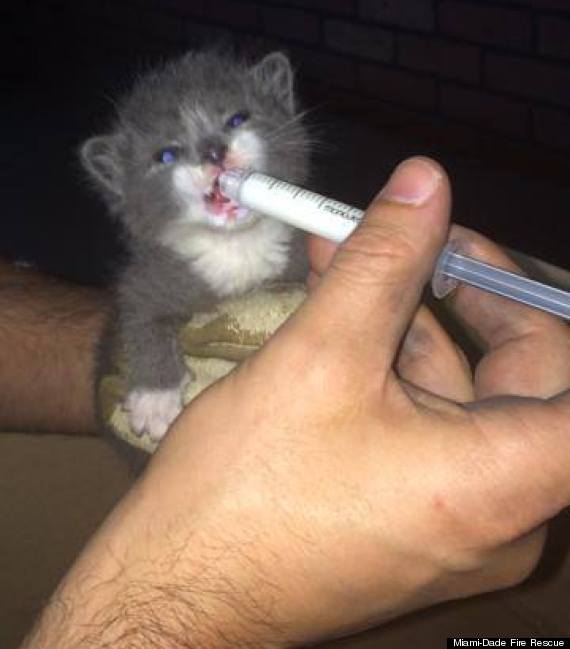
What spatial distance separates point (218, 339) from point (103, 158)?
1.49 feet

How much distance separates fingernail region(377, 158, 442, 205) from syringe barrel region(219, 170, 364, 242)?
0.13 metres

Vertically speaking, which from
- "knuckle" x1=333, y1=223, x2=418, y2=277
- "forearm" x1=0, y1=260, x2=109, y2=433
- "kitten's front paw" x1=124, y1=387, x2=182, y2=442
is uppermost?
"knuckle" x1=333, y1=223, x2=418, y2=277

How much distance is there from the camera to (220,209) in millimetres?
1540

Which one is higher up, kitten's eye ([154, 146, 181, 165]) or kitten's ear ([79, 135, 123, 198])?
kitten's eye ([154, 146, 181, 165])

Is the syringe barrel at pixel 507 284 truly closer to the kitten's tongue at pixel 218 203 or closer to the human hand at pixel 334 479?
the human hand at pixel 334 479

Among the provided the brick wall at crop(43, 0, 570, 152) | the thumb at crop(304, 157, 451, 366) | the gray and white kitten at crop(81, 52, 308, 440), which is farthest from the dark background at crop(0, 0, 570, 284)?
the thumb at crop(304, 157, 451, 366)

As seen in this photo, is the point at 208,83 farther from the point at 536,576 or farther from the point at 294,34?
the point at 294,34

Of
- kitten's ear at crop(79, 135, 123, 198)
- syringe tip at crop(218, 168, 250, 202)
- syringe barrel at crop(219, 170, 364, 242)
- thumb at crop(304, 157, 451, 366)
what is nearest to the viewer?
thumb at crop(304, 157, 451, 366)

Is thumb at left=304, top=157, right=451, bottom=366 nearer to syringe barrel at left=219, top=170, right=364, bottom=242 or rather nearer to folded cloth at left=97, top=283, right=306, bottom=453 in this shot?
syringe barrel at left=219, top=170, right=364, bottom=242

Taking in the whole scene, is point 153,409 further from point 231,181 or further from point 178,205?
point 231,181

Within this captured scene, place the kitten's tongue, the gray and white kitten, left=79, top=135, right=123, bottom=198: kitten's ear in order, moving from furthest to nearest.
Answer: left=79, top=135, right=123, bottom=198: kitten's ear < the gray and white kitten < the kitten's tongue

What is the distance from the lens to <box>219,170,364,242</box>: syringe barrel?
1.15 m

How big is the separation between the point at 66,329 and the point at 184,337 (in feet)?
1.45

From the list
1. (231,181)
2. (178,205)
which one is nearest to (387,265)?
(231,181)
